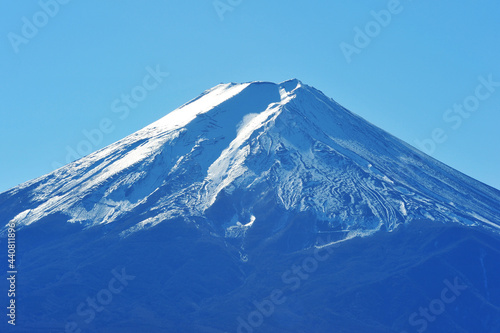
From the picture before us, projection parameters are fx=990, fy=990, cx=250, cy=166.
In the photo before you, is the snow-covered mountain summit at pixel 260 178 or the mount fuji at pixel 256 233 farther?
the snow-covered mountain summit at pixel 260 178

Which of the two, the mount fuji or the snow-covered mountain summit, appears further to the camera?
the snow-covered mountain summit

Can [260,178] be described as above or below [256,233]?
above

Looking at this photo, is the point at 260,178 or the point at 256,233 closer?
the point at 256,233

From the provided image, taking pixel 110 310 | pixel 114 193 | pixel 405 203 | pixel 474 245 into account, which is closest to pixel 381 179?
pixel 405 203
